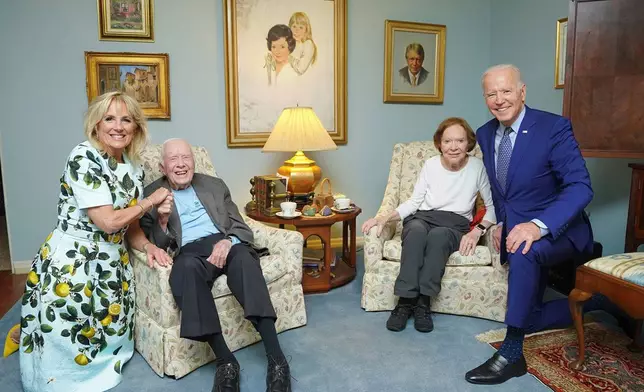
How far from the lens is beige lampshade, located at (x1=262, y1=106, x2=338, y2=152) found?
3.07 meters

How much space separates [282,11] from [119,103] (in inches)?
74.5

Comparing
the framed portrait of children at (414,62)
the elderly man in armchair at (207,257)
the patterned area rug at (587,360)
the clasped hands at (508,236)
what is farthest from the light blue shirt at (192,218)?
the framed portrait of children at (414,62)

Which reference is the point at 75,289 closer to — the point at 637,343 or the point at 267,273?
the point at 267,273

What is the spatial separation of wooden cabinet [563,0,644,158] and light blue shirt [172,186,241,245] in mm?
1815

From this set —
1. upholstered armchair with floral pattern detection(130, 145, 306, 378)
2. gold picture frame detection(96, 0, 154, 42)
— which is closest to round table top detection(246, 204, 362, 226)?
upholstered armchair with floral pattern detection(130, 145, 306, 378)

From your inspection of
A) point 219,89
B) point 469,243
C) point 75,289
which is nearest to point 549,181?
point 469,243

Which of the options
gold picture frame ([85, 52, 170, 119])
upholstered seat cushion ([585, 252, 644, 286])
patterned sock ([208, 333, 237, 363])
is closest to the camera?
upholstered seat cushion ([585, 252, 644, 286])

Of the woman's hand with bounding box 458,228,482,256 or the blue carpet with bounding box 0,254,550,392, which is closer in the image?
the blue carpet with bounding box 0,254,550,392

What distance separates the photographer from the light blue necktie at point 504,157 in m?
2.22

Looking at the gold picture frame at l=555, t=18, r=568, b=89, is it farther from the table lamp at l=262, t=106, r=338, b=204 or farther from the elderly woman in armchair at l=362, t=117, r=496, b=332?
the table lamp at l=262, t=106, r=338, b=204

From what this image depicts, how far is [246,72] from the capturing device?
11.4ft

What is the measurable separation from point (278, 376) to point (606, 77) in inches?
81.2

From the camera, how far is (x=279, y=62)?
3.54m

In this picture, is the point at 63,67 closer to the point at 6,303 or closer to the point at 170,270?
the point at 6,303
